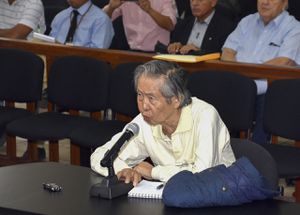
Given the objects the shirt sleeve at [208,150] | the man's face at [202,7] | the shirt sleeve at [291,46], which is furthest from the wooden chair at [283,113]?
the man's face at [202,7]

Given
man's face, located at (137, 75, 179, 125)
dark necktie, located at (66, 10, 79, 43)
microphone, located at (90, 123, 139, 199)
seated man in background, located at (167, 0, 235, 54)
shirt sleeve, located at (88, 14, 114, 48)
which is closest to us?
microphone, located at (90, 123, 139, 199)

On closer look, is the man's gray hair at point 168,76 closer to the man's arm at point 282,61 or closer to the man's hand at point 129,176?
the man's hand at point 129,176

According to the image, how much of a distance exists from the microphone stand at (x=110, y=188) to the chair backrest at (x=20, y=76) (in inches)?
113

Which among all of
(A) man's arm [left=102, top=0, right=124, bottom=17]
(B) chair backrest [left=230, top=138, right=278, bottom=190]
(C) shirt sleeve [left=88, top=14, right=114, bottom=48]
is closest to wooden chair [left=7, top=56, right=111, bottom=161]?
(C) shirt sleeve [left=88, top=14, right=114, bottom=48]

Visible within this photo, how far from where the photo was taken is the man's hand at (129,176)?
3.22 meters

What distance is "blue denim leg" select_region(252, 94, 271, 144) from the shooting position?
5.39 m

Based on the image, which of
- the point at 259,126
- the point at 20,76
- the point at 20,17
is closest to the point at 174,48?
the point at 259,126

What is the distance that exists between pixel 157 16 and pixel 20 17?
1214mm

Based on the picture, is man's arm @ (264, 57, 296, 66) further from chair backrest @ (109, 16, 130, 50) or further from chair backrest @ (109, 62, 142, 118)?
chair backrest @ (109, 16, 130, 50)

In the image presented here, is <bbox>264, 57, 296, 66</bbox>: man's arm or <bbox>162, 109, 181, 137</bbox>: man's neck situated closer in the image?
<bbox>162, 109, 181, 137</bbox>: man's neck

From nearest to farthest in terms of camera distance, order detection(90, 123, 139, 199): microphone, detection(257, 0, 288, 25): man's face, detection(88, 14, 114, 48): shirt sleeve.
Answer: detection(90, 123, 139, 199): microphone → detection(257, 0, 288, 25): man's face → detection(88, 14, 114, 48): shirt sleeve

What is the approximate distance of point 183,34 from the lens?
661 centimetres

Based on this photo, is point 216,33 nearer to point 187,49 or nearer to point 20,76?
point 187,49

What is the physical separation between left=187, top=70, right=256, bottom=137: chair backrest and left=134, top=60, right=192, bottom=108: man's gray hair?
1707mm
